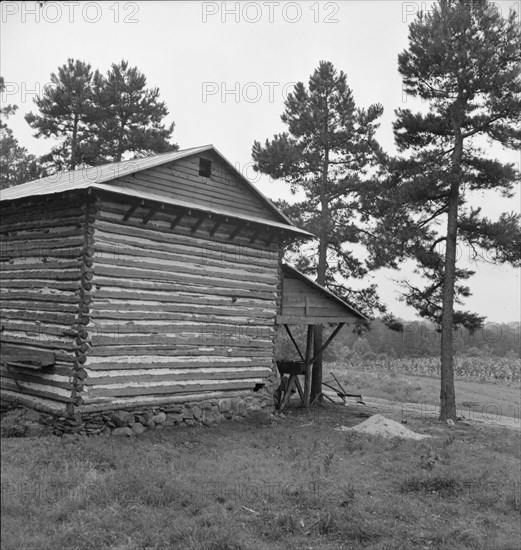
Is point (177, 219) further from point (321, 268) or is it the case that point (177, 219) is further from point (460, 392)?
point (460, 392)

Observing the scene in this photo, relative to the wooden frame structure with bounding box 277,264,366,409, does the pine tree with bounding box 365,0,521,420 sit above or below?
above

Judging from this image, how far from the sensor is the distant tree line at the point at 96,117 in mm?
26125

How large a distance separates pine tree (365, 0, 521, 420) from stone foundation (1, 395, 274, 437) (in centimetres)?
738

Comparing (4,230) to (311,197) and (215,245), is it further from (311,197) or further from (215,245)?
(311,197)

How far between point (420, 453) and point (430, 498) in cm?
333

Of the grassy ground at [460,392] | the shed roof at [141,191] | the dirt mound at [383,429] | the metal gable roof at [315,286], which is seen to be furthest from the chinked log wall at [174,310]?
the grassy ground at [460,392]

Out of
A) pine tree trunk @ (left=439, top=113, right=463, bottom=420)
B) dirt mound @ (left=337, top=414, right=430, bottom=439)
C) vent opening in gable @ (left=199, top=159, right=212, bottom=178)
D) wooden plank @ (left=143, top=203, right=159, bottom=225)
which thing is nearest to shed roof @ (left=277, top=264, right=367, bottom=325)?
pine tree trunk @ (left=439, top=113, right=463, bottom=420)

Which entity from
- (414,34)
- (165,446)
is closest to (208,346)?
(165,446)

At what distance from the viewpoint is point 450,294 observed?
18.5 metres

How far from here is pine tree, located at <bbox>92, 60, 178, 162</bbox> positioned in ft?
86.1

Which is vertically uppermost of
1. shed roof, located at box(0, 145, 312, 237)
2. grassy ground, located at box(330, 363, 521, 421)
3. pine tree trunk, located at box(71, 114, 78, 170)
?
pine tree trunk, located at box(71, 114, 78, 170)

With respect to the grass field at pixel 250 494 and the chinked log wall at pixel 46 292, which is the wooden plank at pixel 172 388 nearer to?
the chinked log wall at pixel 46 292

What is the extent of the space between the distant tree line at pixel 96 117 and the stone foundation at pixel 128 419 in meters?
15.8

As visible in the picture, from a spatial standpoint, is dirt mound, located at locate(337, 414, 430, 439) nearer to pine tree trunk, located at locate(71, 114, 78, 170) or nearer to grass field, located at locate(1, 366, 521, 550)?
grass field, located at locate(1, 366, 521, 550)
